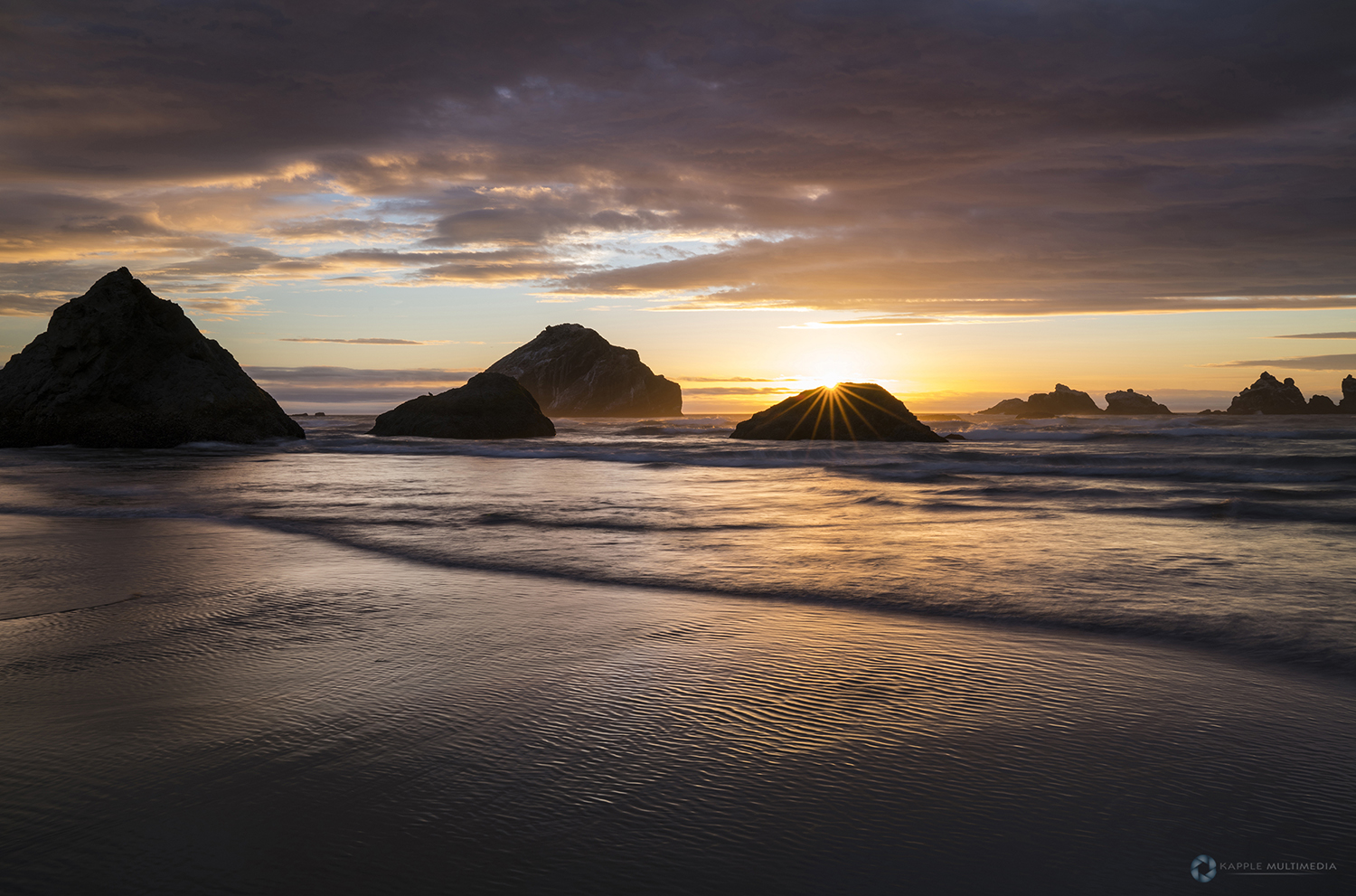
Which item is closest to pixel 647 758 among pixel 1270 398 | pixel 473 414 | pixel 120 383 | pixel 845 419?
pixel 845 419

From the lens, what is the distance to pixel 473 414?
36250 millimetres

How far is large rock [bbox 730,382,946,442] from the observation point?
30469 millimetres

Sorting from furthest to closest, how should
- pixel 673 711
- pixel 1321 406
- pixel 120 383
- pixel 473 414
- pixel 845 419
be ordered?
pixel 1321 406 → pixel 473 414 → pixel 845 419 → pixel 120 383 → pixel 673 711

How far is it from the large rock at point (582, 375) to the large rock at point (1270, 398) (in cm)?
7167

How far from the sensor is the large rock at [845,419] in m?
30.5

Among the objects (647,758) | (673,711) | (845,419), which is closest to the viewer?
(647,758)

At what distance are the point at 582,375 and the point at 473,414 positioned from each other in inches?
2615

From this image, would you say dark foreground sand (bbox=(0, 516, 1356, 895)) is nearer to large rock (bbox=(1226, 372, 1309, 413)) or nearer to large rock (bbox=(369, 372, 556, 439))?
large rock (bbox=(369, 372, 556, 439))

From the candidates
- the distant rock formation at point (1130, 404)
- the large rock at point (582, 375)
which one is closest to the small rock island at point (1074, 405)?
the distant rock formation at point (1130, 404)

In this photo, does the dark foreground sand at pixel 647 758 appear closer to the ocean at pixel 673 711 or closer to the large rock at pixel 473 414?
the ocean at pixel 673 711

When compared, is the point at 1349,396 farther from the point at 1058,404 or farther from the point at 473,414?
the point at 473,414

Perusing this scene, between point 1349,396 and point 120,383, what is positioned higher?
point 1349,396

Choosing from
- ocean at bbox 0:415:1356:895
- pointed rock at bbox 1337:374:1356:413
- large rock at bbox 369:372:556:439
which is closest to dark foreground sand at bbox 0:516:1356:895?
ocean at bbox 0:415:1356:895

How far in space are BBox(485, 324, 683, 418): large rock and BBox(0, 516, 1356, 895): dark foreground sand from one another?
95643 millimetres
